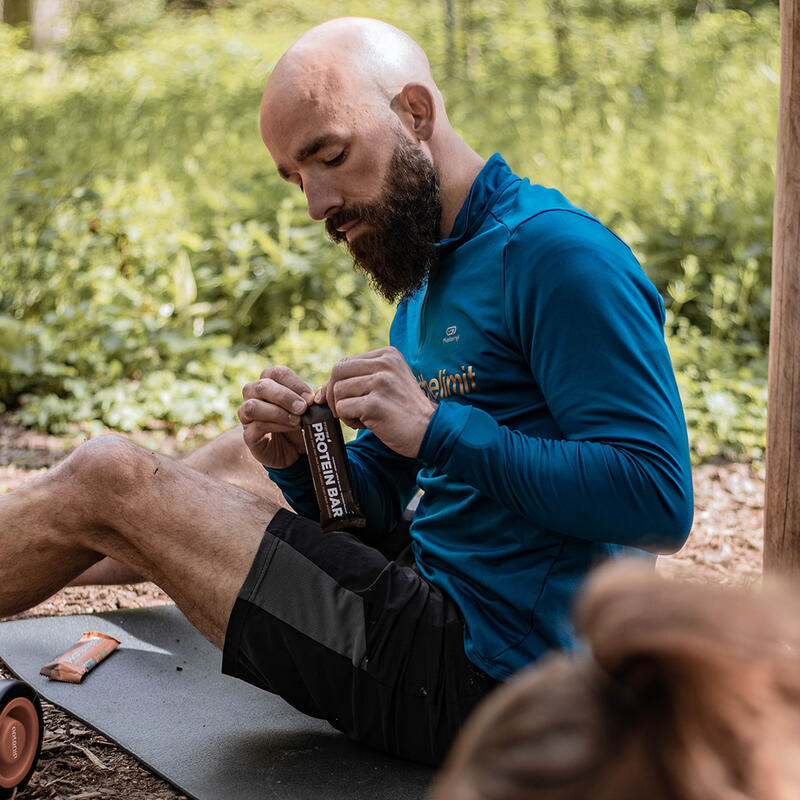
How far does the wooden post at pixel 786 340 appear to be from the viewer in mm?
2533

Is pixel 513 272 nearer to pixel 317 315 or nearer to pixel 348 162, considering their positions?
pixel 348 162

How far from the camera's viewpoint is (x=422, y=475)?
2.53 meters

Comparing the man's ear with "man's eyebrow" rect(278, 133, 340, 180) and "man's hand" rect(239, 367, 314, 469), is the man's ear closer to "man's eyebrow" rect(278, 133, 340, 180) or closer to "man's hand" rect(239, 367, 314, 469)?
"man's eyebrow" rect(278, 133, 340, 180)

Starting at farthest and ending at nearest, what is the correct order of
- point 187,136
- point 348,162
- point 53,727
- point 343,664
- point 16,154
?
point 187,136
point 16,154
point 53,727
point 348,162
point 343,664

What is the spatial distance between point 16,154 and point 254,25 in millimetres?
10241

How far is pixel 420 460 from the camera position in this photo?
2184 mm

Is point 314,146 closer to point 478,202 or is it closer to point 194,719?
point 478,202

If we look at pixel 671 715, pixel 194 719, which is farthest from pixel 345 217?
pixel 671 715

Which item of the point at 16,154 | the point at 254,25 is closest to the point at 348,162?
the point at 16,154

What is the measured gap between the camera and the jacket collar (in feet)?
7.81

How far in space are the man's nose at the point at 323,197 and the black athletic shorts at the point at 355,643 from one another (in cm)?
71

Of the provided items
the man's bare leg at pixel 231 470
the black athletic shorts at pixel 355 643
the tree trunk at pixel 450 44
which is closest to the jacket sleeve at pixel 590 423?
the black athletic shorts at pixel 355 643

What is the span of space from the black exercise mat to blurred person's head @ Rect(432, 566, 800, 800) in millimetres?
1598

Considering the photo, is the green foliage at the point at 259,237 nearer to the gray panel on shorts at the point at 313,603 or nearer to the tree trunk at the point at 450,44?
the tree trunk at the point at 450,44
